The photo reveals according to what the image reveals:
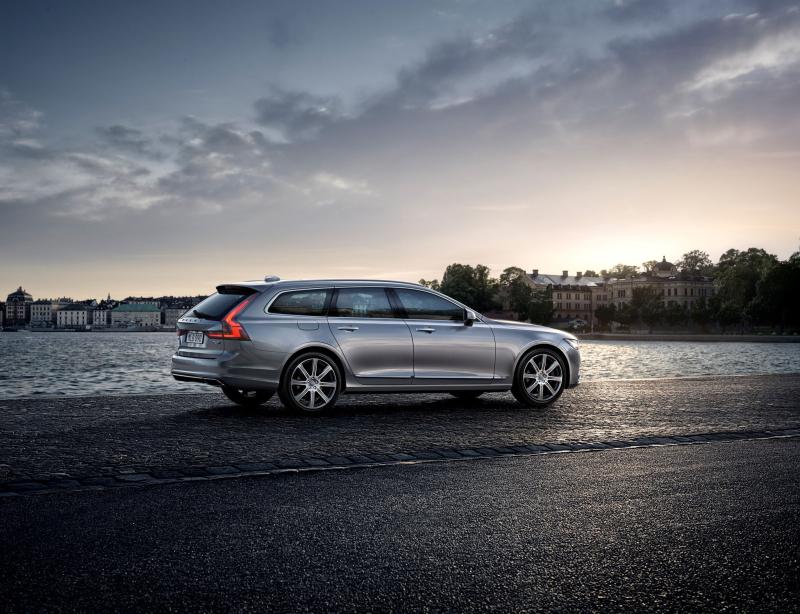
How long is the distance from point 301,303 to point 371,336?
40.0 inches

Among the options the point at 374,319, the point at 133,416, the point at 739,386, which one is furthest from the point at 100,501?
the point at 739,386

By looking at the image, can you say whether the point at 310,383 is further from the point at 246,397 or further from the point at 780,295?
the point at 780,295

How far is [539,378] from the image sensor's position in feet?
39.5

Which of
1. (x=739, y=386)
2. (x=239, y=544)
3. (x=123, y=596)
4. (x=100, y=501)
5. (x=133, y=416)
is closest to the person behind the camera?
(x=123, y=596)

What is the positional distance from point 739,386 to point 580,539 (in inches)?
474

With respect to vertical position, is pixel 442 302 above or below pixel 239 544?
above

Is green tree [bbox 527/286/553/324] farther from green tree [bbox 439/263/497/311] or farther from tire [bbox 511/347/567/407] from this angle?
tire [bbox 511/347/567/407]

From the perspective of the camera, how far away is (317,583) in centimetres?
378

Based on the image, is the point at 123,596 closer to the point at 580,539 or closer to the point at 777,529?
the point at 580,539

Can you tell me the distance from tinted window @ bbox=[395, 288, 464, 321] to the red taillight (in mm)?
2184

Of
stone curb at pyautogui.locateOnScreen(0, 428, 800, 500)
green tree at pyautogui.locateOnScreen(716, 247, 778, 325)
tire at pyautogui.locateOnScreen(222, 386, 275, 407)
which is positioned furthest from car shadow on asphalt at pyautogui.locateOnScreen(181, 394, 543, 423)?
green tree at pyautogui.locateOnScreen(716, 247, 778, 325)

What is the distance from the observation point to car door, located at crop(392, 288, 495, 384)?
11.4 metres

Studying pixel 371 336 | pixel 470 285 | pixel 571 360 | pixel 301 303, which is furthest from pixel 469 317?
pixel 470 285

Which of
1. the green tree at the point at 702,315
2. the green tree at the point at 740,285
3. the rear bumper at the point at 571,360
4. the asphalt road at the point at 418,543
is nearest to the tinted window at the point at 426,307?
the rear bumper at the point at 571,360
